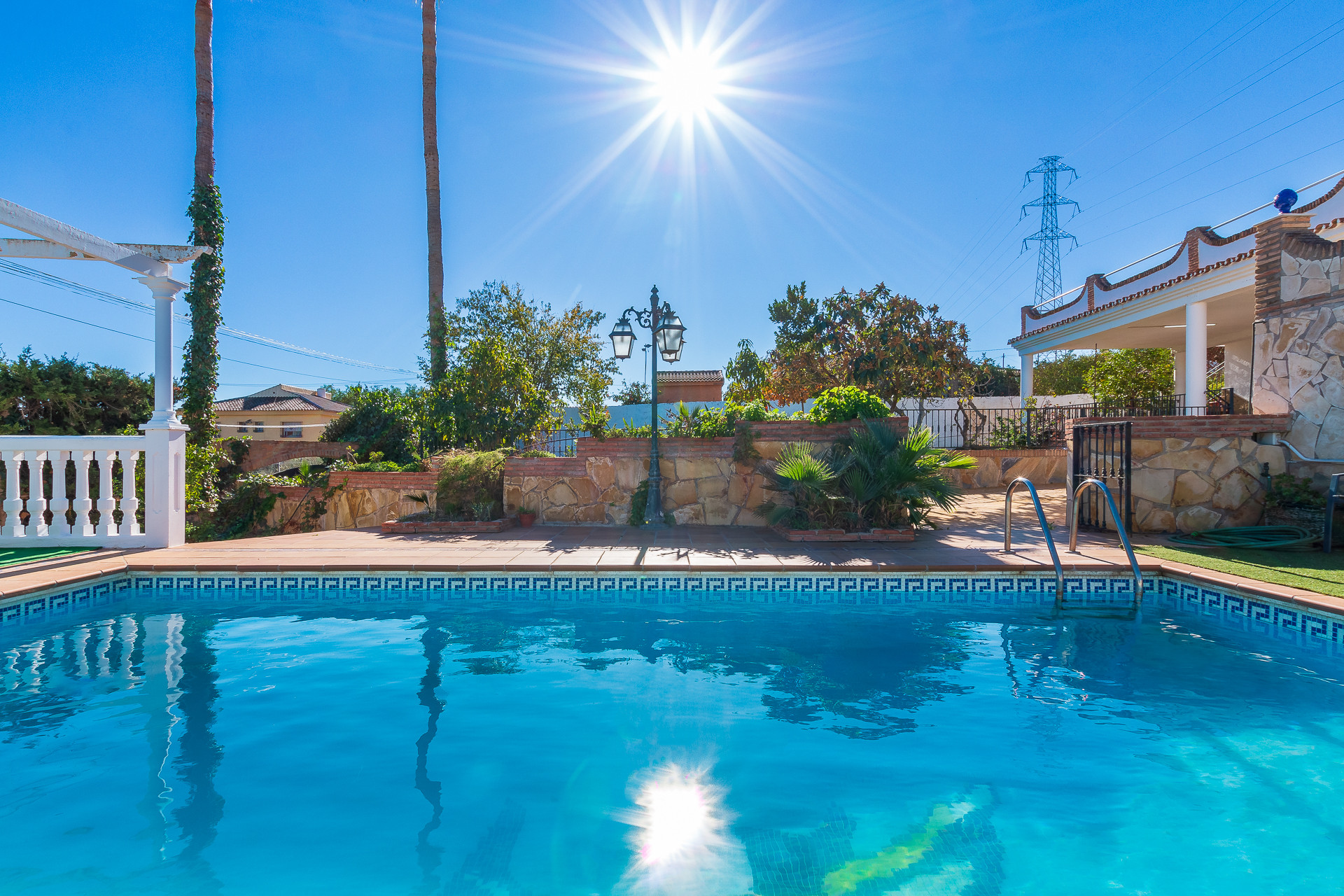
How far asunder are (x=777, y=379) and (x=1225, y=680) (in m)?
11.3

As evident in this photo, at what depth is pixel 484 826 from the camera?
2.64m

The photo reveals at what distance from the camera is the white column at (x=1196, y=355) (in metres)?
12.7

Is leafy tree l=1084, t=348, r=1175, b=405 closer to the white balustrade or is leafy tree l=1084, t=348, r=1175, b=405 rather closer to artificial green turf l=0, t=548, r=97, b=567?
the white balustrade

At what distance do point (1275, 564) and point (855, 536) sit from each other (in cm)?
378

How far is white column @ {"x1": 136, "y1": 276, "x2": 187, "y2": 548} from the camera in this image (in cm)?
684

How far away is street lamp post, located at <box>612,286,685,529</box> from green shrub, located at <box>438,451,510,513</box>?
2.45 m

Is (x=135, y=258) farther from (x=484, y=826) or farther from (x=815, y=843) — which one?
(x=815, y=843)

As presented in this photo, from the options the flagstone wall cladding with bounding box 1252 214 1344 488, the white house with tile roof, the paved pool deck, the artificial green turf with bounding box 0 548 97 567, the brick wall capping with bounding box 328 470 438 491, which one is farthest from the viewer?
the white house with tile roof

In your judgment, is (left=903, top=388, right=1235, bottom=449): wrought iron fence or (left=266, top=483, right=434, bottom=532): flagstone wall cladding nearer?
(left=266, top=483, right=434, bottom=532): flagstone wall cladding

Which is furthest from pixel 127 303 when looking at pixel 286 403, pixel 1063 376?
pixel 1063 376

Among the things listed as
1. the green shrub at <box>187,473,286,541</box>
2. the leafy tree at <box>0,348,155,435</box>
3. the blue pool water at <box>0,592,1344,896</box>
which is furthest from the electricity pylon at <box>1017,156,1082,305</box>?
the leafy tree at <box>0,348,155,435</box>

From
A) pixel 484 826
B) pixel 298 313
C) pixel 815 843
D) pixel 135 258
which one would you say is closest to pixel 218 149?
pixel 135 258

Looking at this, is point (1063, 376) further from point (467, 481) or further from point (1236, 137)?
point (467, 481)

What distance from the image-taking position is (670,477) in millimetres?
9188
